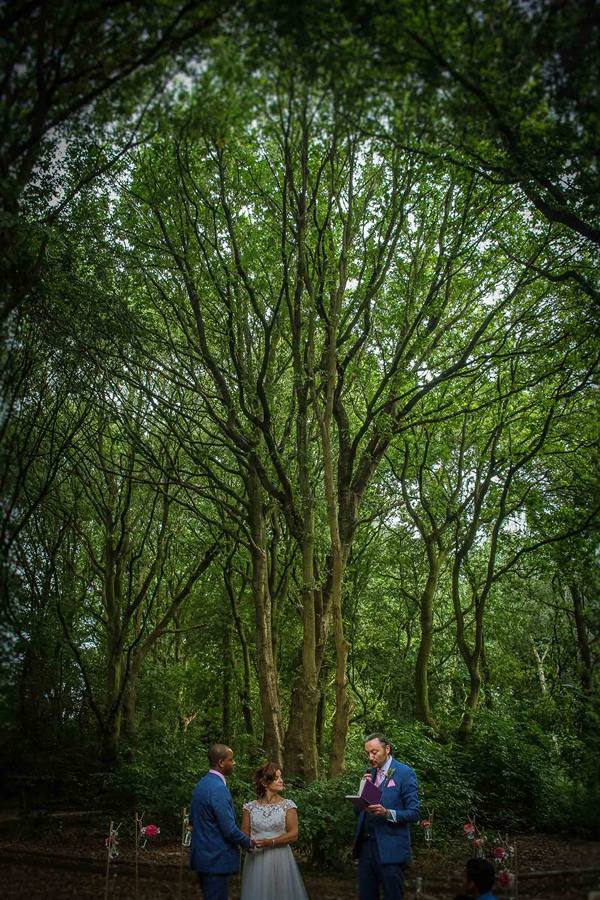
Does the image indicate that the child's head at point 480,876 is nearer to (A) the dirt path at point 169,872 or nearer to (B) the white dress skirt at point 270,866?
(A) the dirt path at point 169,872

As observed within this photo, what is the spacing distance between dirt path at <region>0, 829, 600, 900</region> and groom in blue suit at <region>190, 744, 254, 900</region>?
1.92 meters

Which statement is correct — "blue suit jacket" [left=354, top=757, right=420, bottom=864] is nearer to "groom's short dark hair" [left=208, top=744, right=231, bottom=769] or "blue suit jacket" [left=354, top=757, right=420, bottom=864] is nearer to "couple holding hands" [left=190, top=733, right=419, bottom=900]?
"couple holding hands" [left=190, top=733, right=419, bottom=900]

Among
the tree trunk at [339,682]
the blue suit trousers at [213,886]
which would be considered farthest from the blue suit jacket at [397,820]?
the tree trunk at [339,682]

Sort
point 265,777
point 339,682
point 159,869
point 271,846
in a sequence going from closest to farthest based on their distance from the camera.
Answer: point 271,846 < point 265,777 < point 339,682 < point 159,869

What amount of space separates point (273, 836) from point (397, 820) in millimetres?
995

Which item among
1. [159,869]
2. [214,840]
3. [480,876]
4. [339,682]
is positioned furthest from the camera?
[159,869]

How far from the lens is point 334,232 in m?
11.5

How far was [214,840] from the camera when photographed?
5.51 metres

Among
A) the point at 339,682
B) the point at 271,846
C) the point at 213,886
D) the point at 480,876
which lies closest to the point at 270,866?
the point at 271,846

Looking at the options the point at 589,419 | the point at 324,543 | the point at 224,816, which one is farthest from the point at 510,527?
the point at 224,816

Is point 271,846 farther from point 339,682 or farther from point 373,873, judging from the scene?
point 339,682

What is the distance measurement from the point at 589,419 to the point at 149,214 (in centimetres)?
729

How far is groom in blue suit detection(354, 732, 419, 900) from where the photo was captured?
222 inches

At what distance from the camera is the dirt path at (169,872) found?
6.16 meters
